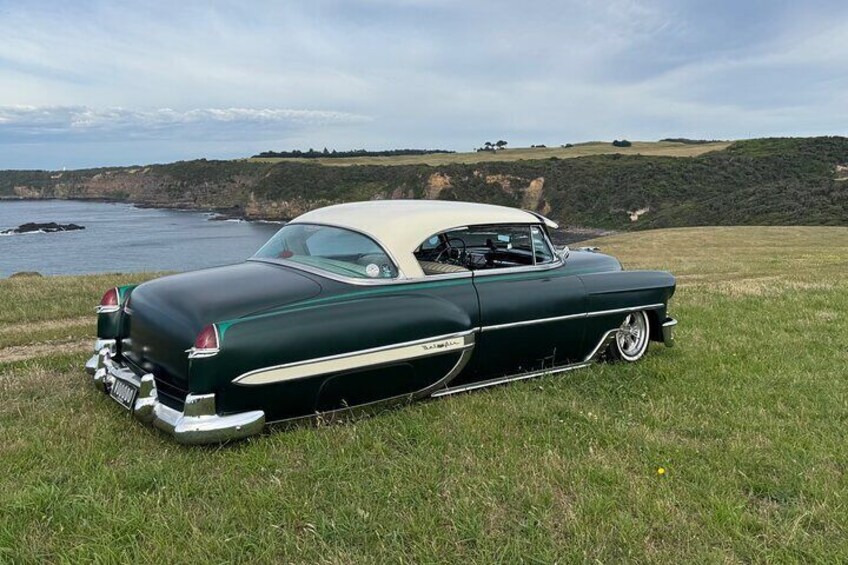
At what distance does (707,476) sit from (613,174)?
66.0m

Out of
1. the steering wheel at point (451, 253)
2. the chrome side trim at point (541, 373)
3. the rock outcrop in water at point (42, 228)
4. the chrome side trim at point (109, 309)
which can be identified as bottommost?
the rock outcrop in water at point (42, 228)

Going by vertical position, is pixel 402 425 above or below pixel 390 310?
below

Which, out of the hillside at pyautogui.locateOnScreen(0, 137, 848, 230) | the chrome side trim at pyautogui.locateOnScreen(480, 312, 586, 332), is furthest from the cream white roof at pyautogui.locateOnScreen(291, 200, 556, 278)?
the hillside at pyautogui.locateOnScreen(0, 137, 848, 230)

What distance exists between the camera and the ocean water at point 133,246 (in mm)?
38156

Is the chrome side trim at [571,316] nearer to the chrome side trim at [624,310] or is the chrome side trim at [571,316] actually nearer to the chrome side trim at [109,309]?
the chrome side trim at [624,310]

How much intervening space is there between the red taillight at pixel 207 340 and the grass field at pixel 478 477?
63 centimetres

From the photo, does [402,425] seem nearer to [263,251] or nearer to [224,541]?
[224,541]

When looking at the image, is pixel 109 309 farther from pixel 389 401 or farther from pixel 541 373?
pixel 541 373

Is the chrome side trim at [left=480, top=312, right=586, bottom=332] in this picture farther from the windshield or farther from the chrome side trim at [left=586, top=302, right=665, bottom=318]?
the windshield

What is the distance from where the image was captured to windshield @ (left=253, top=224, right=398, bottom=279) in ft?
14.4

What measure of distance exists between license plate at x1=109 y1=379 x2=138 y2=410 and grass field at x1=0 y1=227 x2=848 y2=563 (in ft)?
0.52

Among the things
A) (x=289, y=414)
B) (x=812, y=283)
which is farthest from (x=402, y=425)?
(x=812, y=283)

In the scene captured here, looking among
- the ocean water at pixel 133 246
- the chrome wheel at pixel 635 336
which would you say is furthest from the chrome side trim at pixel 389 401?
the ocean water at pixel 133 246

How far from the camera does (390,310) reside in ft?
13.3
